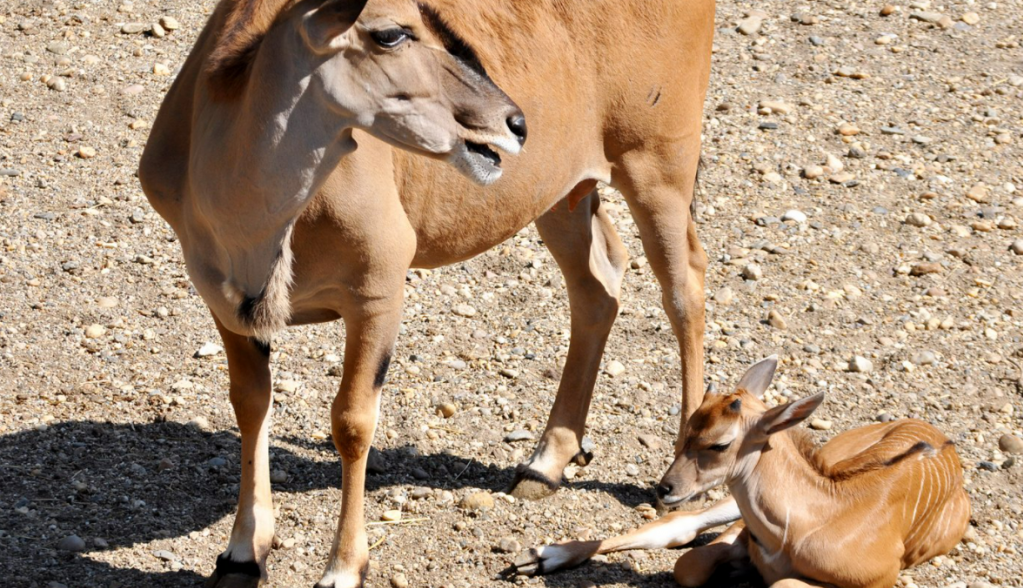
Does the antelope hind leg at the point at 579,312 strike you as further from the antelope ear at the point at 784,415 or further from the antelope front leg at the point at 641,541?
the antelope ear at the point at 784,415

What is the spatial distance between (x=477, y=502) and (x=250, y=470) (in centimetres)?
110

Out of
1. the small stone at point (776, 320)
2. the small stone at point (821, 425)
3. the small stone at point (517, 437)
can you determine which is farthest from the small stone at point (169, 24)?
the small stone at point (821, 425)

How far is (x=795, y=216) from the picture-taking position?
791cm

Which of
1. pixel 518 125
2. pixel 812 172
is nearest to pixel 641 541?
pixel 518 125

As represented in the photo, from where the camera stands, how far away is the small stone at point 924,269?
24.1ft

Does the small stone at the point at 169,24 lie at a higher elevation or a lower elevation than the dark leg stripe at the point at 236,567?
lower

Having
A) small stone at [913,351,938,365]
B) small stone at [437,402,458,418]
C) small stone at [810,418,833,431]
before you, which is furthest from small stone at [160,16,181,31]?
small stone at [913,351,938,365]

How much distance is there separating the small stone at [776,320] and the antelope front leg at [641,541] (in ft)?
5.58

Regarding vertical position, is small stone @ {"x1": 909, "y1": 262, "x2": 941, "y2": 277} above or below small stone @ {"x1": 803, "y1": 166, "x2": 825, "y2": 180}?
above

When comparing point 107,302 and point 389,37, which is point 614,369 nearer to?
point 107,302

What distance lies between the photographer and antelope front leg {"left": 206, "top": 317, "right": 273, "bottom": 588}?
4.89m

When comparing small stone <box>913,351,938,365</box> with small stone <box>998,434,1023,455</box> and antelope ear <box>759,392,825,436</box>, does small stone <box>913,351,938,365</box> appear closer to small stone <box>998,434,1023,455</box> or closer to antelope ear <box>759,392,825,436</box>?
small stone <box>998,434,1023,455</box>

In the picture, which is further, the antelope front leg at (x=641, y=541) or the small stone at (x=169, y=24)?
the small stone at (x=169, y=24)

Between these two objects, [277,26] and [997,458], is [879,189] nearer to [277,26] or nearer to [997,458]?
[997,458]
